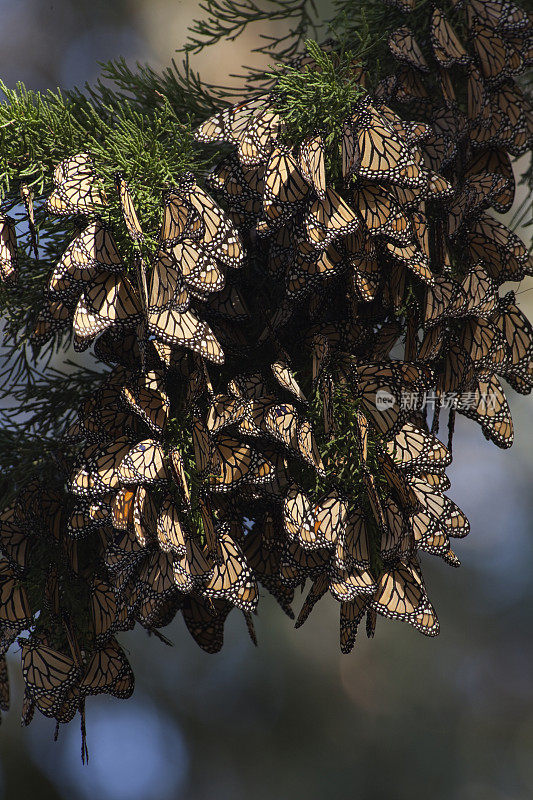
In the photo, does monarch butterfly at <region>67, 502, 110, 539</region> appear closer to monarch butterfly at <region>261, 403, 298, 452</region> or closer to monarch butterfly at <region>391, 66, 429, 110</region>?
monarch butterfly at <region>261, 403, 298, 452</region>

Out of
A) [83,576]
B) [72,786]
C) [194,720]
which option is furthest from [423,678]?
[83,576]

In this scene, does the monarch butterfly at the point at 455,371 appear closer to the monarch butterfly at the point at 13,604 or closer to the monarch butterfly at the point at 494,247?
the monarch butterfly at the point at 494,247

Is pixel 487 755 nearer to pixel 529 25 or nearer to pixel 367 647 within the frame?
pixel 367 647

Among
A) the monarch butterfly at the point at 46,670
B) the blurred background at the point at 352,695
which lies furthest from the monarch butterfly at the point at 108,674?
the blurred background at the point at 352,695

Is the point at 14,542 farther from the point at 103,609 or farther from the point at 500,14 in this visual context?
the point at 500,14

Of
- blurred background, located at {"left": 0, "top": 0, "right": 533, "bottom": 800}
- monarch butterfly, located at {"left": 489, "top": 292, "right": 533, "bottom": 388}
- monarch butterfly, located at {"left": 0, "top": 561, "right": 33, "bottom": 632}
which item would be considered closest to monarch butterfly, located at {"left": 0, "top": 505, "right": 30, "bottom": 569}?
monarch butterfly, located at {"left": 0, "top": 561, "right": 33, "bottom": 632}

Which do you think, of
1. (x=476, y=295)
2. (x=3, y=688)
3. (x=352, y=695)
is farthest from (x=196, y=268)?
(x=352, y=695)
